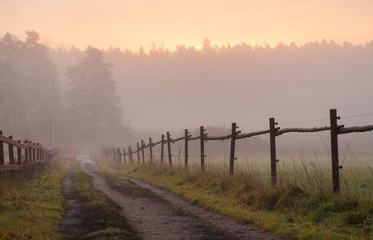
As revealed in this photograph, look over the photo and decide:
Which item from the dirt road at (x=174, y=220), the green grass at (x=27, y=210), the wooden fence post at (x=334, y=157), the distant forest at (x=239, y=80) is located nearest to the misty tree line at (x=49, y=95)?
the distant forest at (x=239, y=80)

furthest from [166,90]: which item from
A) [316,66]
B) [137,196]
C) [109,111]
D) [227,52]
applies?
[137,196]

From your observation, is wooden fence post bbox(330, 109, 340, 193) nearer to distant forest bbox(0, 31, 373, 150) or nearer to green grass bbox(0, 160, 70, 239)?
green grass bbox(0, 160, 70, 239)

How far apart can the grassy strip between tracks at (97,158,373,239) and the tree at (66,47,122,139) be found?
69.2 meters

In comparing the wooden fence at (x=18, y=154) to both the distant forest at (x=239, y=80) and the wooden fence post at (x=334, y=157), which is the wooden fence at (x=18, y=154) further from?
the distant forest at (x=239, y=80)

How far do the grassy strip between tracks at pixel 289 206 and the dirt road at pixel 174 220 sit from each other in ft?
1.10

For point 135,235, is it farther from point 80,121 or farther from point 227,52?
point 227,52

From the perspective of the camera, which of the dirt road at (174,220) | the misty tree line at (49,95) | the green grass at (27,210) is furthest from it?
the misty tree line at (49,95)

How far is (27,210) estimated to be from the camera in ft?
28.9

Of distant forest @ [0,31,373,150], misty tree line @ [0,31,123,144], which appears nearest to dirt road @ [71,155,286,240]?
misty tree line @ [0,31,123,144]

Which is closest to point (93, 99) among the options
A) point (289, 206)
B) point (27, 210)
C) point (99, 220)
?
point (27, 210)

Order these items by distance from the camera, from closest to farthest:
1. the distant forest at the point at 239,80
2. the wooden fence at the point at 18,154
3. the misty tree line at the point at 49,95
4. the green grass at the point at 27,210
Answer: the green grass at the point at 27,210 < the wooden fence at the point at 18,154 < the misty tree line at the point at 49,95 < the distant forest at the point at 239,80

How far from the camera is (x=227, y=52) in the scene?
142 metres

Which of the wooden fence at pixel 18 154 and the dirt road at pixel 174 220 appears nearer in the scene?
the dirt road at pixel 174 220

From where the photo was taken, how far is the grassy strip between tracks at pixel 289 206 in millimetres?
7035
